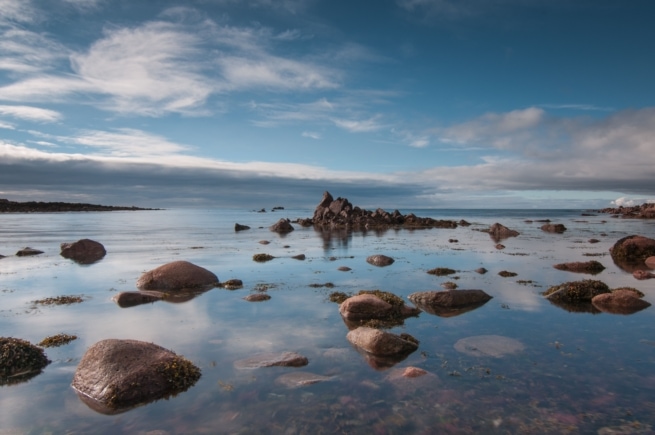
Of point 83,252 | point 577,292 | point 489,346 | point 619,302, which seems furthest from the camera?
point 83,252

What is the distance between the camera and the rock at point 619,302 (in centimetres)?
1592

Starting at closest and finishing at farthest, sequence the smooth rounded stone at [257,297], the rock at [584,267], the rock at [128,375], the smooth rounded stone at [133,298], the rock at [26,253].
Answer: the rock at [128,375] → the smooth rounded stone at [133,298] → the smooth rounded stone at [257,297] → the rock at [584,267] → the rock at [26,253]

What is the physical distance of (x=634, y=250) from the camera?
30.5m

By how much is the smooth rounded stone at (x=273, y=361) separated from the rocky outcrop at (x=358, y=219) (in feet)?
214

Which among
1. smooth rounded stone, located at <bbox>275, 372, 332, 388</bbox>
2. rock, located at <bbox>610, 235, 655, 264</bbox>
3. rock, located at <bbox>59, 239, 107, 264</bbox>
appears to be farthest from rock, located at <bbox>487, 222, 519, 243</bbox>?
smooth rounded stone, located at <bbox>275, 372, 332, 388</bbox>

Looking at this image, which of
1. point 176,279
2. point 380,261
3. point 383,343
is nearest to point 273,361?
point 383,343

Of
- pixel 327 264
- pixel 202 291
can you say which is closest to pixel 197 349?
pixel 202 291

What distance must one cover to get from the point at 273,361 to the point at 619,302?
14.0 meters

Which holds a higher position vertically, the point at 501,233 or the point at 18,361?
the point at 18,361

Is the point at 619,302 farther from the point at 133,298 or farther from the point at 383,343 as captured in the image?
the point at 133,298

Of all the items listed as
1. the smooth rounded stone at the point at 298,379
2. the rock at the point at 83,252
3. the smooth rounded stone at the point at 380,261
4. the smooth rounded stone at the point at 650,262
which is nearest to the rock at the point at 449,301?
the smooth rounded stone at the point at 298,379

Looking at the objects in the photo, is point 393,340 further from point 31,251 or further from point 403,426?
point 31,251

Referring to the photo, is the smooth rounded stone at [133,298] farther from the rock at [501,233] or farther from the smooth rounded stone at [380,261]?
the rock at [501,233]

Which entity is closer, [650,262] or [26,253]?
[650,262]
